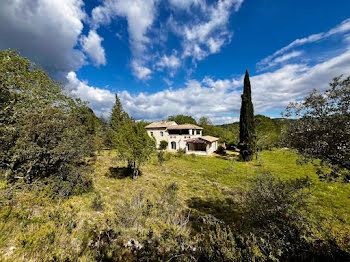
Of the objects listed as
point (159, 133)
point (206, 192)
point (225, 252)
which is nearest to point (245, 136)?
point (206, 192)

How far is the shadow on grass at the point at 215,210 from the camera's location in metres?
6.20

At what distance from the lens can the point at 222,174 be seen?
1395 cm

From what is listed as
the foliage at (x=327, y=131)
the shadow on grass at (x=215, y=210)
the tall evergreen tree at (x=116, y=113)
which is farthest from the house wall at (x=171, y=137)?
the foliage at (x=327, y=131)

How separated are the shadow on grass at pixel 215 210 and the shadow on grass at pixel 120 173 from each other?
7330 millimetres

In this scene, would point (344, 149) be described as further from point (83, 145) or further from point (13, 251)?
point (83, 145)

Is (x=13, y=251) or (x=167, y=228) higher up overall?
(x=167, y=228)

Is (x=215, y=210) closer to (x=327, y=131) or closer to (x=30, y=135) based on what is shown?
(x=327, y=131)

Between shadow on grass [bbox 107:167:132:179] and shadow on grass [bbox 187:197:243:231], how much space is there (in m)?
7.33

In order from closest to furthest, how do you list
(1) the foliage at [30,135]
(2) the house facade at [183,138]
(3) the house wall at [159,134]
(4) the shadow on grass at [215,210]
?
(4) the shadow on grass at [215,210], (1) the foliage at [30,135], (2) the house facade at [183,138], (3) the house wall at [159,134]

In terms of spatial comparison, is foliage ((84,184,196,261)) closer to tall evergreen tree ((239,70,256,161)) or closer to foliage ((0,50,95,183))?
foliage ((0,50,95,183))

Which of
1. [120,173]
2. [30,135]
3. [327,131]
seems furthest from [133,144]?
[327,131]

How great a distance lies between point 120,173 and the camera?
1325 cm

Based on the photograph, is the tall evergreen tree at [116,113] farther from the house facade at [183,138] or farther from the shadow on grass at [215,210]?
the shadow on grass at [215,210]

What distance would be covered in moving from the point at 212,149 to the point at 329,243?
82.5ft
